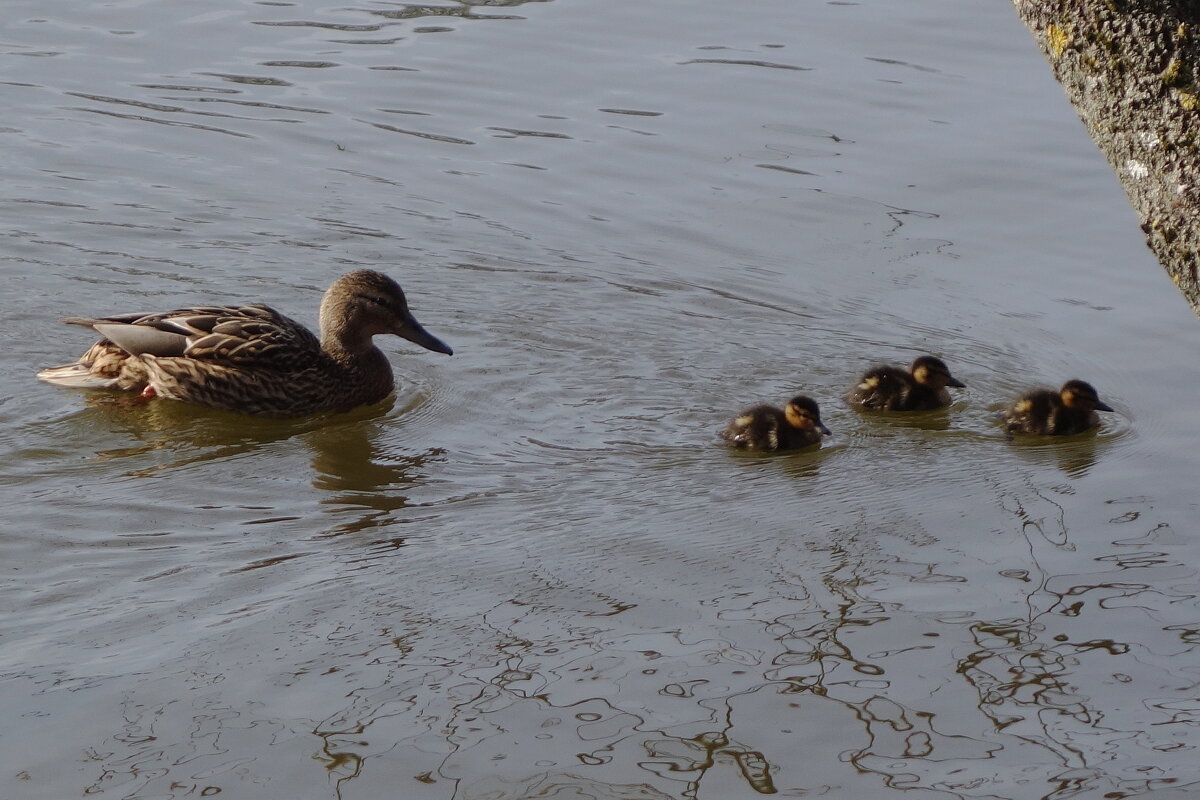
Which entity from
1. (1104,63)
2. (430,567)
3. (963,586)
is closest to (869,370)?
(963,586)

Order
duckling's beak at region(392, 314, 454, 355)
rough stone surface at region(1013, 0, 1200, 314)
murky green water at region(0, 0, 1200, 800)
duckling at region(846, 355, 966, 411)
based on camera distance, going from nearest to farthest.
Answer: rough stone surface at region(1013, 0, 1200, 314)
murky green water at region(0, 0, 1200, 800)
duckling at region(846, 355, 966, 411)
duckling's beak at region(392, 314, 454, 355)

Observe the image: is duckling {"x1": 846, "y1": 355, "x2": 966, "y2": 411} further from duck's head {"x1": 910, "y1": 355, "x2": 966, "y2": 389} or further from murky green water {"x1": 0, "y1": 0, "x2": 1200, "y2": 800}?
murky green water {"x1": 0, "y1": 0, "x2": 1200, "y2": 800}

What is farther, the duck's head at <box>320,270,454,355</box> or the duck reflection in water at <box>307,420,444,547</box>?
the duck's head at <box>320,270,454,355</box>

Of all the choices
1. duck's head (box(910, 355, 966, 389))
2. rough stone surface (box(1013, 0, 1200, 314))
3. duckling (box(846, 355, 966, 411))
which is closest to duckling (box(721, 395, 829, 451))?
duckling (box(846, 355, 966, 411))

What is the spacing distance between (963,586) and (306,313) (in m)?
4.04

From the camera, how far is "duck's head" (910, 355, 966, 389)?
21.2 feet

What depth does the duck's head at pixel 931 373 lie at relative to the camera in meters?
6.45

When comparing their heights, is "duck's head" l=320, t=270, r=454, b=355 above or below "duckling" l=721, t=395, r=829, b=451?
above

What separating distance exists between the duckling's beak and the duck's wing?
0.38m

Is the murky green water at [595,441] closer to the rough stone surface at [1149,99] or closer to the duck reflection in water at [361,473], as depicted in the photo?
the duck reflection in water at [361,473]

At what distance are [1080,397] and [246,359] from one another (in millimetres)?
3429

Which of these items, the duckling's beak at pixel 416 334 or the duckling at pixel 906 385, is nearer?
the duckling at pixel 906 385

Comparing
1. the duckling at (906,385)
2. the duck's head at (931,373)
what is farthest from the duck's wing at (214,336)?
the duck's head at (931,373)

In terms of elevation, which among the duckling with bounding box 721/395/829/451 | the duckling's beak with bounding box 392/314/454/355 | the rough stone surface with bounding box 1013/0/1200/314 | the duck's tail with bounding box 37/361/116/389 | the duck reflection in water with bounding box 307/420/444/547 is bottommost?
the duck reflection in water with bounding box 307/420/444/547
